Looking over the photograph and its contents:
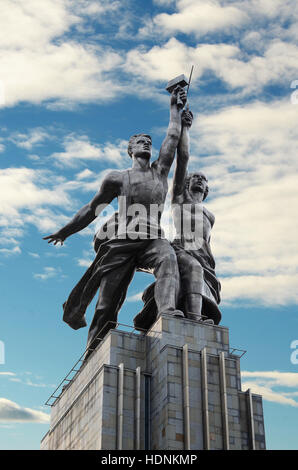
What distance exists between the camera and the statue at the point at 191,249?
30.5m

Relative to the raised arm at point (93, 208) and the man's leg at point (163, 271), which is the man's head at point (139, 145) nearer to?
the raised arm at point (93, 208)

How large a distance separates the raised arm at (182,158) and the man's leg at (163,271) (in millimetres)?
3593

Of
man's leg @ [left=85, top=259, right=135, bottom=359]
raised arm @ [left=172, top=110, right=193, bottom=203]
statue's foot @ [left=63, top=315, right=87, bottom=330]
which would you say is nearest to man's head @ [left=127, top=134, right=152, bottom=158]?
raised arm @ [left=172, top=110, right=193, bottom=203]

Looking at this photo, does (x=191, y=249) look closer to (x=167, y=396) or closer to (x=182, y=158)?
(x=182, y=158)

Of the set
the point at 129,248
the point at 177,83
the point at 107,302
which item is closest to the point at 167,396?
the point at 107,302

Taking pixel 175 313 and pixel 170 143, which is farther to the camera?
pixel 170 143

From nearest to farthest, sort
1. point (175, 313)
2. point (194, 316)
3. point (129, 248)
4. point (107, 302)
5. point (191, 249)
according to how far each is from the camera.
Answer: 1. point (175, 313)
2. point (194, 316)
3. point (129, 248)
4. point (107, 302)
5. point (191, 249)

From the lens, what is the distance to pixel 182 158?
33.5 meters

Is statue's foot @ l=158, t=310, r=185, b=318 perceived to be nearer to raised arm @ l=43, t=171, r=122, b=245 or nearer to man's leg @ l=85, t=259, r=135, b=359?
man's leg @ l=85, t=259, r=135, b=359

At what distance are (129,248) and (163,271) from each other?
5.30 ft

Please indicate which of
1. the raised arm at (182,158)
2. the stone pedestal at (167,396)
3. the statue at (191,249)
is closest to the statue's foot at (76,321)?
the statue at (191,249)
